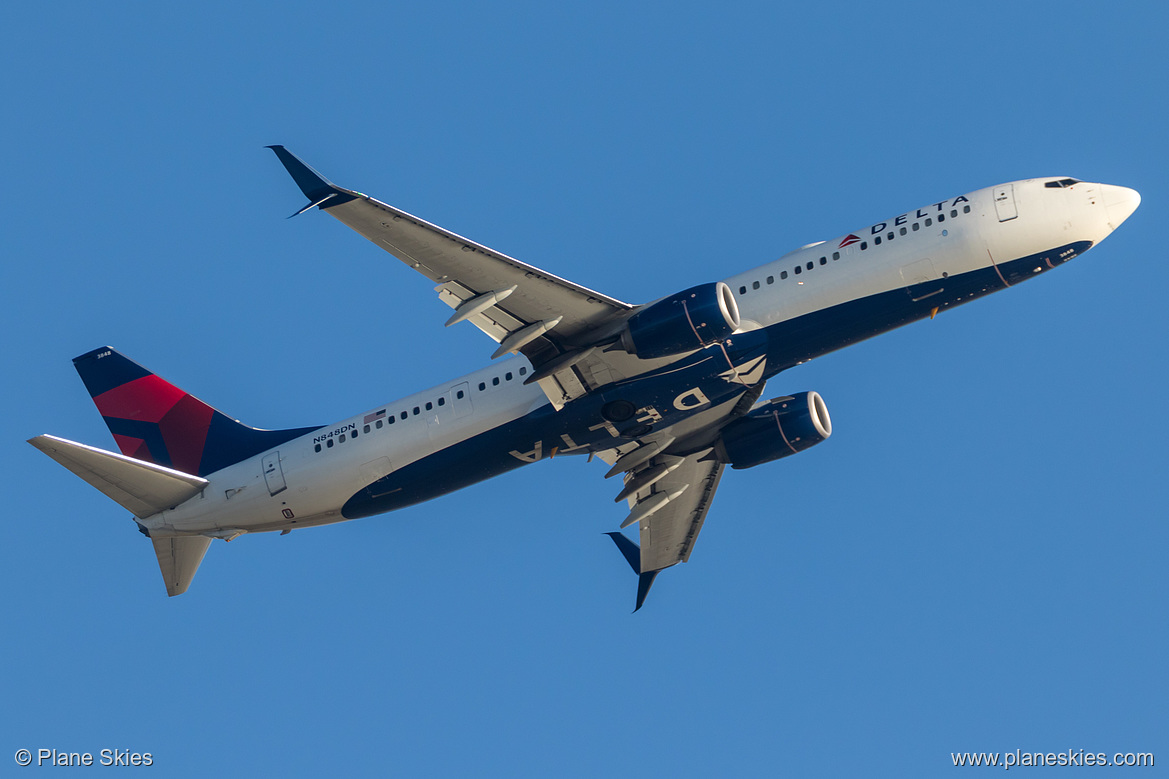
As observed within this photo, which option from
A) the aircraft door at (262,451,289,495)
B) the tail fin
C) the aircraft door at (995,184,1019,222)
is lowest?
the aircraft door at (262,451,289,495)

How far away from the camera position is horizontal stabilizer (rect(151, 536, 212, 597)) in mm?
44562

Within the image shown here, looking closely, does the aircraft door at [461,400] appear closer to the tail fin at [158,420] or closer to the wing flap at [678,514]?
the tail fin at [158,420]

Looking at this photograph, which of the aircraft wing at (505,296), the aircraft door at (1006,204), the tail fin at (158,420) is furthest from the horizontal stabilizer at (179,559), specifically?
the aircraft door at (1006,204)

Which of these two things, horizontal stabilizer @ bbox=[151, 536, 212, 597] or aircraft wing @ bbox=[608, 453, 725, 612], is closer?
horizontal stabilizer @ bbox=[151, 536, 212, 597]

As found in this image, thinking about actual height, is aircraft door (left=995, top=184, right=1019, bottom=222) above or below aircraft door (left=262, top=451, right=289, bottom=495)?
above

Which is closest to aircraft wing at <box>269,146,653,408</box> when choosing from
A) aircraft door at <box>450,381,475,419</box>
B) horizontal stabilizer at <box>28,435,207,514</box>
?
aircraft door at <box>450,381,475,419</box>

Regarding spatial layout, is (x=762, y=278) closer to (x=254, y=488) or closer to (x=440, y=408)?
(x=440, y=408)

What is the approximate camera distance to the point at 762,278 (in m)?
39.6

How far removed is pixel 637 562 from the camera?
5150cm

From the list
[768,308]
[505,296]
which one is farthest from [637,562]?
[505,296]

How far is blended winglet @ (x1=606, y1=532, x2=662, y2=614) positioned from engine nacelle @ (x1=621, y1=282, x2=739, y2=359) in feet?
52.6

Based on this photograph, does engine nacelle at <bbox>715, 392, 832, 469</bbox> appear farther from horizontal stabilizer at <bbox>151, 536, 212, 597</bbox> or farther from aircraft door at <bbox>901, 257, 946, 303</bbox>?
horizontal stabilizer at <bbox>151, 536, 212, 597</bbox>

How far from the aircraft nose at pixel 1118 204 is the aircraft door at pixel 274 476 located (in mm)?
28815

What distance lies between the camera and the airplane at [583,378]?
37.1 metres
